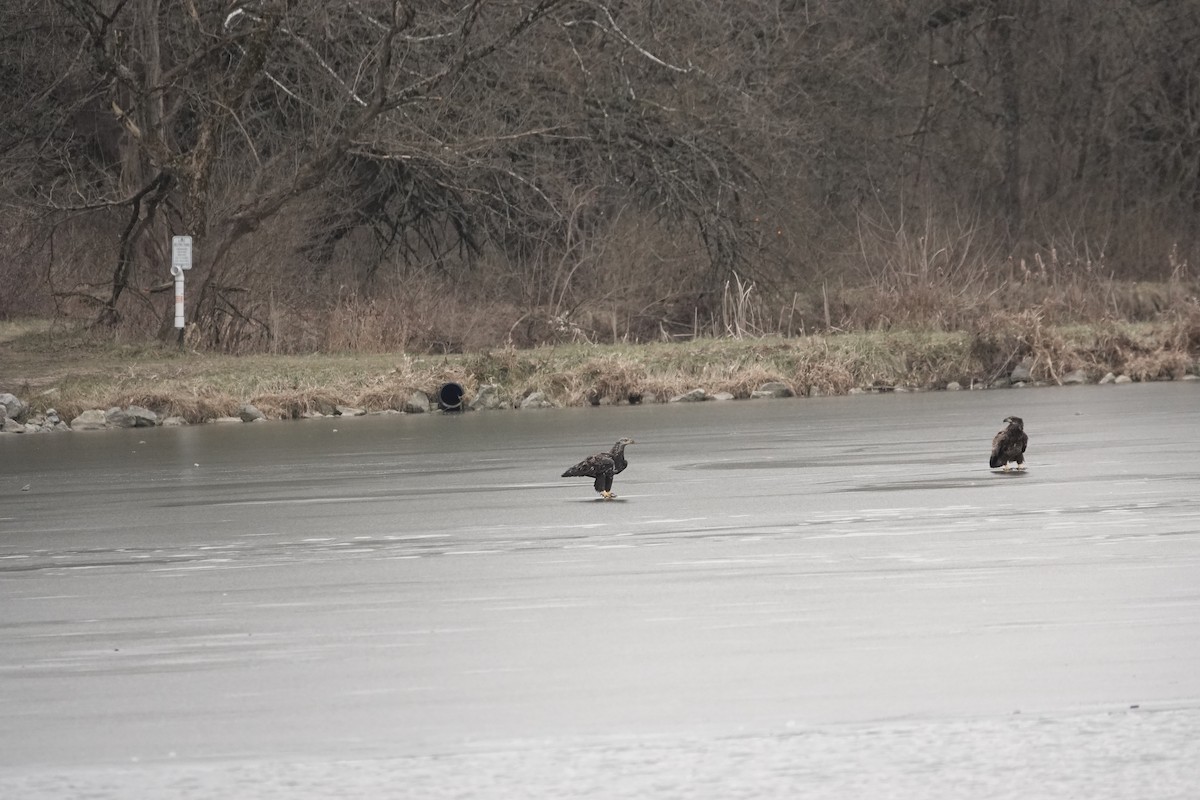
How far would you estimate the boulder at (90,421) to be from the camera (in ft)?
90.9

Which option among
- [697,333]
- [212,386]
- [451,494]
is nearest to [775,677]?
[451,494]

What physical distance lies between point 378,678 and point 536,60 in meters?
32.0

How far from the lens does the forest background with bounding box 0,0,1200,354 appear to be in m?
34.7

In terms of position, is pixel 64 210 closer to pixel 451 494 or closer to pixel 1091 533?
pixel 451 494

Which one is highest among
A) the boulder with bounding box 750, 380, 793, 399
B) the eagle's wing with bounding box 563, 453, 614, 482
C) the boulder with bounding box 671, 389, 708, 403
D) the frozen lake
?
the boulder with bounding box 750, 380, 793, 399

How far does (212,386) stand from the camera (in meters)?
29.0

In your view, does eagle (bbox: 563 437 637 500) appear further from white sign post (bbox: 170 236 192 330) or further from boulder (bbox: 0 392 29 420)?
white sign post (bbox: 170 236 192 330)

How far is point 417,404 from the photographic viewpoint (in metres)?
29.4

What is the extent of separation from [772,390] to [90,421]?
10.4 m

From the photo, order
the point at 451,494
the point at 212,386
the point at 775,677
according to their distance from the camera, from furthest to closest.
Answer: the point at 212,386
the point at 451,494
the point at 775,677

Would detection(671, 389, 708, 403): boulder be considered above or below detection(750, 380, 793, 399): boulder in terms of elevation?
below

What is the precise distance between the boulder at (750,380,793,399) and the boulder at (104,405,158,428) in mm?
9232

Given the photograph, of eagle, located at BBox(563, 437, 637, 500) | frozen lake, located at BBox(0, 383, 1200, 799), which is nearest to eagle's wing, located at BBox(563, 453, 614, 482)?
eagle, located at BBox(563, 437, 637, 500)

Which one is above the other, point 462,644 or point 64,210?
point 64,210
